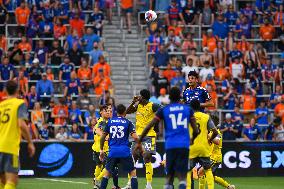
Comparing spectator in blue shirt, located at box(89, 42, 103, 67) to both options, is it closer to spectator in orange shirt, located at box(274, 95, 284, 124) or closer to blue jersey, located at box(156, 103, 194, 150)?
spectator in orange shirt, located at box(274, 95, 284, 124)

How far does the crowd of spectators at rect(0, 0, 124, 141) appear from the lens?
32.3m

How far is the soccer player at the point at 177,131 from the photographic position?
54.8 feet

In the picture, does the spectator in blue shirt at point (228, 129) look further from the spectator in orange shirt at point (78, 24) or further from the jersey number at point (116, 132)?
the jersey number at point (116, 132)

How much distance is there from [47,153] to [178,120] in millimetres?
13491

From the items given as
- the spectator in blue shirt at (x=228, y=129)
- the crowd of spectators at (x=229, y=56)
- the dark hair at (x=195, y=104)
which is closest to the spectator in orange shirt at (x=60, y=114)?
the crowd of spectators at (x=229, y=56)

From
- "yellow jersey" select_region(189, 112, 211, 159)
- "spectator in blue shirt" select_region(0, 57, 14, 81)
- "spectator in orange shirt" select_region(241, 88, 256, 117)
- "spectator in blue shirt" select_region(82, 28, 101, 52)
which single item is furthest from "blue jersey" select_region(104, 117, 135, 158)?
"spectator in blue shirt" select_region(82, 28, 101, 52)

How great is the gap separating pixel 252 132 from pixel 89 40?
7.45m

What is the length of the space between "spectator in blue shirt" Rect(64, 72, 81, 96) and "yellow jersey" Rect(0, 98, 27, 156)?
1722 cm

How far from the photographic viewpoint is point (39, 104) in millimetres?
32156

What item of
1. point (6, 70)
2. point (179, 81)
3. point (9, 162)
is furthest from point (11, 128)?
point (179, 81)

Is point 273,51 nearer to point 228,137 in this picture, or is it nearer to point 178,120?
point 228,137

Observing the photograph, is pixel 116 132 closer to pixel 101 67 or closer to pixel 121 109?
pixel 121 109

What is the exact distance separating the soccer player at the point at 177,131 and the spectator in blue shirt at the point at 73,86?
1682 centimetres

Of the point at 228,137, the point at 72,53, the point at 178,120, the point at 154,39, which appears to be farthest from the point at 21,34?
the point at 178,120
